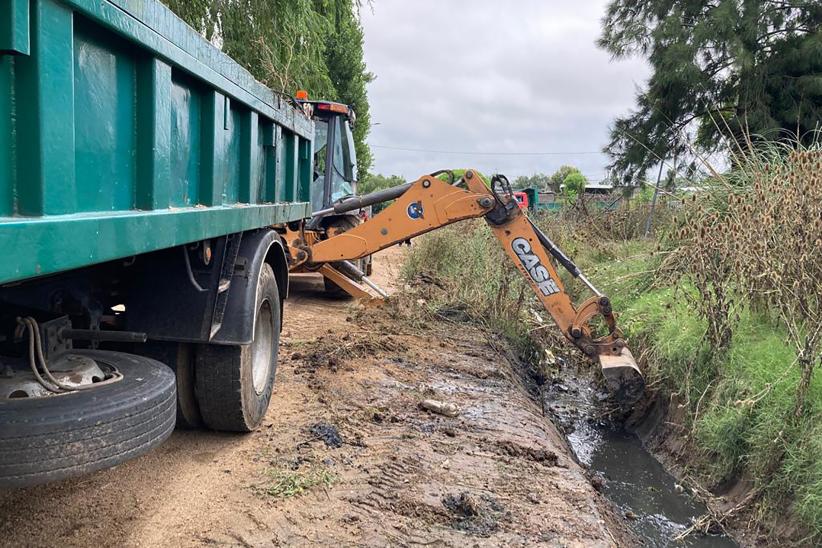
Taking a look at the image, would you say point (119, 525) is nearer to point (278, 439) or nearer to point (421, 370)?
point (278, 439)

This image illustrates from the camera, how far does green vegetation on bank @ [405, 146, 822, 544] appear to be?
409 centimetres

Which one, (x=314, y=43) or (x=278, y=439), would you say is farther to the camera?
(x=314, y=43)

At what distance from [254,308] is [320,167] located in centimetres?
566

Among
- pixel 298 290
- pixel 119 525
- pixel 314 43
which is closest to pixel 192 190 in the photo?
pixel 119 525

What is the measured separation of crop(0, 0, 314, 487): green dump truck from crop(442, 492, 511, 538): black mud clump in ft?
4.18

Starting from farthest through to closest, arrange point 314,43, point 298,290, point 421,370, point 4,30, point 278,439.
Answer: point 298,290
point 314,43
point 421,370
point 278,439
point 4,30

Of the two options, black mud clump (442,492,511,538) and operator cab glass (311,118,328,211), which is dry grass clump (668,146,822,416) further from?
operator cab glass (311,118,328,211)

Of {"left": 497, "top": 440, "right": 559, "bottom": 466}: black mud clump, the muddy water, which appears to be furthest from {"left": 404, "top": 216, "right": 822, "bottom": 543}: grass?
{"left": 497, "top": 440, "right": 559, "bottom": 466}: black mud clump

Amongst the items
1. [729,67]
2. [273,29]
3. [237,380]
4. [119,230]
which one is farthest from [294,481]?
[729,67]

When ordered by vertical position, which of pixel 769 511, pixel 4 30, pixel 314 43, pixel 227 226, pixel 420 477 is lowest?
A: pixel 769 511

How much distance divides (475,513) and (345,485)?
2.22ft

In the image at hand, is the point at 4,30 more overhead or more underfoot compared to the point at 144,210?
more overhead

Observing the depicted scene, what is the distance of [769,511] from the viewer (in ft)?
13.6

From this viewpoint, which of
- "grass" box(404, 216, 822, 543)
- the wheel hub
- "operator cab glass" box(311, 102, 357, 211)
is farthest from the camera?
"operator cab glass" box(311, 102, 357, 211)
